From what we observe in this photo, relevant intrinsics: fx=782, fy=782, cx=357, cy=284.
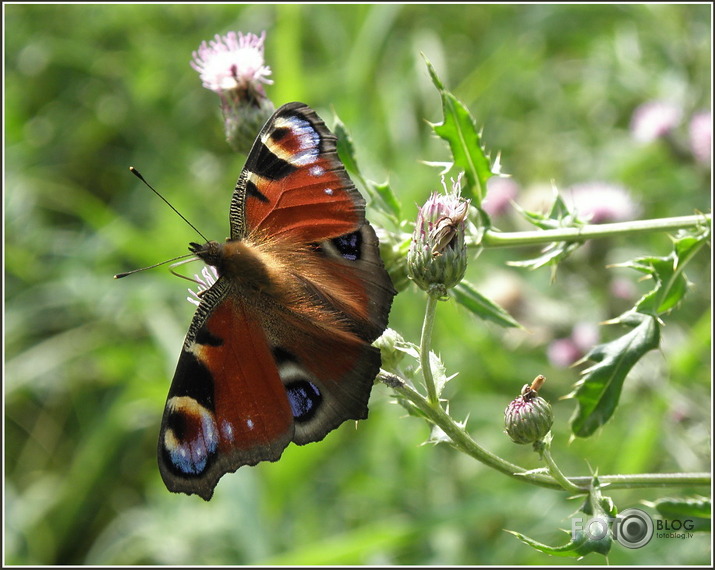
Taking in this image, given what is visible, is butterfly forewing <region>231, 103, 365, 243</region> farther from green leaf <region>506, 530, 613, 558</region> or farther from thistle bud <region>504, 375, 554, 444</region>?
green leaf <region>506, 530, 613, 558</region>

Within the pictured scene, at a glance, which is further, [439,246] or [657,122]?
[657,122]

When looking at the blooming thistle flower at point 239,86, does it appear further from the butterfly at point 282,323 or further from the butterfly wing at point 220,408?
the butterfly wing at point 220,408

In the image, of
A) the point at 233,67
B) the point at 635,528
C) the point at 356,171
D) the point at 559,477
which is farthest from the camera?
the point at 233,67

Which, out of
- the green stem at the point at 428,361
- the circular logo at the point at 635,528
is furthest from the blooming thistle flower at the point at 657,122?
the green stem at the point at 428,361

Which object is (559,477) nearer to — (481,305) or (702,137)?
(481,305)

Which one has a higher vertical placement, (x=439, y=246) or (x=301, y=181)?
(x=301, y=181)

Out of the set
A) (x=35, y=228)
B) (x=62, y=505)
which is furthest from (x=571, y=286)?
(x=35, y=228)

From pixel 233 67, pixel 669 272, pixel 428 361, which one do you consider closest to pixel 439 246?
pixel 428 361

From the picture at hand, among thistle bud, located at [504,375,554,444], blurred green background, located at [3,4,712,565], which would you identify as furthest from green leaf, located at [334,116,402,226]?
blurred green background, located at [3,4,712,565]
